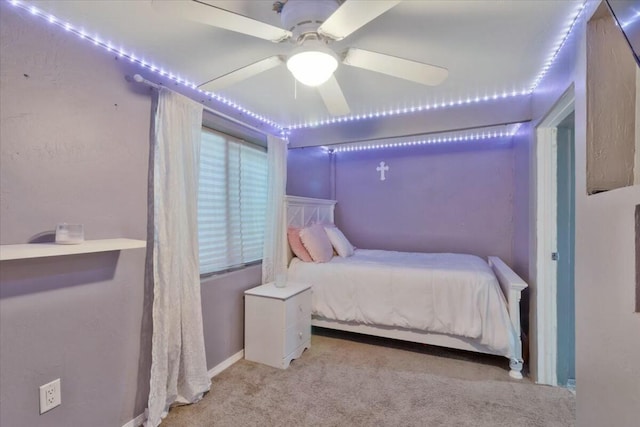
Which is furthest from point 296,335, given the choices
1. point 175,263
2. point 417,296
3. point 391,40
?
point 391,40

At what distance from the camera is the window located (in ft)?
7.49

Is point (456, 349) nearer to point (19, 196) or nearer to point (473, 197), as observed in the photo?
point (473, 197)

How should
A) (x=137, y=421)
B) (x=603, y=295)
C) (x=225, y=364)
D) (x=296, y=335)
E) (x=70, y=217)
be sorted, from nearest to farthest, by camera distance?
1. (x=603, y=295)
2. (x=70, y=217)
3. (x=137, y=421)
4. (x=225, y=364)
5. (x=296, y=335)

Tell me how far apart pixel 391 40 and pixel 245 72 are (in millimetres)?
803

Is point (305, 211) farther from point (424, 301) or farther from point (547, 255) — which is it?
point (547, 255)

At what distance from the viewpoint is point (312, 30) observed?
1257 mm

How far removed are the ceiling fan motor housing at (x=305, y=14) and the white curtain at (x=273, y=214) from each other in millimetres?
1535

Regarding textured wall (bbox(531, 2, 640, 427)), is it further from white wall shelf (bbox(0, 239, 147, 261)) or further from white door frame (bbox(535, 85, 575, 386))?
white wall shelf (bbox(0, 239, 147, 261))

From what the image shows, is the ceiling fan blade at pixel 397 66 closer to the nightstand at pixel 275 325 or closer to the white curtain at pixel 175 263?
the white curtain at pixel 175 263

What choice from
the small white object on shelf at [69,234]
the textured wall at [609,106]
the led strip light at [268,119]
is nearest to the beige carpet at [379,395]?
the small white object on shelf at [69,234]

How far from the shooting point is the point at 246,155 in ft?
8.88

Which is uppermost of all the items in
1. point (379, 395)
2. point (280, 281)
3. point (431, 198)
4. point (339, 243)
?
point (431, 198)

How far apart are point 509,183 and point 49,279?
4.13 metres

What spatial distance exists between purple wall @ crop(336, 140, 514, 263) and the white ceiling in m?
1.41
